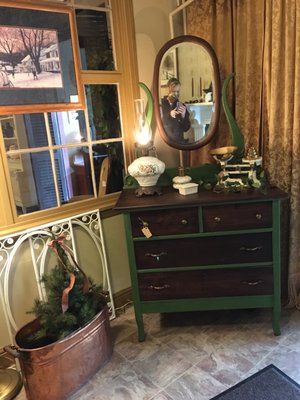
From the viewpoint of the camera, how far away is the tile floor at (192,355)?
1704mm

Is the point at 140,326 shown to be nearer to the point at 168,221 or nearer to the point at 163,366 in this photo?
the point at 163,366

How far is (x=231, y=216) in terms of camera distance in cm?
180

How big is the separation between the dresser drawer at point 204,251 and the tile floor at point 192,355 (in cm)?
51

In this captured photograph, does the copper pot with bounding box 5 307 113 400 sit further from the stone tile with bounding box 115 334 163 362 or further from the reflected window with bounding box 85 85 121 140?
the reflected window with bounding box 85 85 121 140

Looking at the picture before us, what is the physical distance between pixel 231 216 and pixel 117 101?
112 centimetres

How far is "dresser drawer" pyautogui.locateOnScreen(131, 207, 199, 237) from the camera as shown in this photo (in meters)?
1.82

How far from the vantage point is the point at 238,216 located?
1.80 m

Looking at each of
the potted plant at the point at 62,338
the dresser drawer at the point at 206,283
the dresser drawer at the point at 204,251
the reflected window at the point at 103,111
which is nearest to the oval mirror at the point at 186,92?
the reflected window at the point at 103,111

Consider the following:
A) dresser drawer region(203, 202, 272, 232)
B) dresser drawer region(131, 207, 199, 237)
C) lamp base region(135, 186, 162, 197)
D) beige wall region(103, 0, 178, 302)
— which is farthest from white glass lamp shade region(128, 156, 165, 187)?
beige wall region(103, 0, 178, 302)

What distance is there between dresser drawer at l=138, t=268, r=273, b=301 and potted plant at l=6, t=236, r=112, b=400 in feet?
1.05

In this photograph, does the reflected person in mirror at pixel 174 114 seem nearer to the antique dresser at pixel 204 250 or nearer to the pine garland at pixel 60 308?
the antique dresser at pixel 204 250

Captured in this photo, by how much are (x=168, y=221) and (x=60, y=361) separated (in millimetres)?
888

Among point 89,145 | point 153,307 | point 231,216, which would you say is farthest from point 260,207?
point 89,145

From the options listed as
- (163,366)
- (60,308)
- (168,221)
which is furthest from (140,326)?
(168,221)
